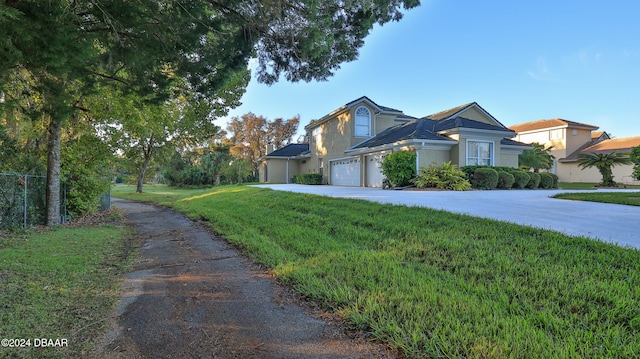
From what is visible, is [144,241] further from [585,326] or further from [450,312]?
[585,326]

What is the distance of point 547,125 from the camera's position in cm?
3456

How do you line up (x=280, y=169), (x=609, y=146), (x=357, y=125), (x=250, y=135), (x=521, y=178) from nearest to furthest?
(x=521, y=178) < (x=357, y=125) < (x=609, y=146) < (x=280, y=169) < (x=250, y=135)

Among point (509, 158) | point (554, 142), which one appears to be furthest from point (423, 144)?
point (554, 142)

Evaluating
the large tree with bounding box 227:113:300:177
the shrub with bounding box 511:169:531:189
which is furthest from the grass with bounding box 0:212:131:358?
the large tree with bounding box 227:113:300:177

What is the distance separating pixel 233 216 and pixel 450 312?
8.28 meters

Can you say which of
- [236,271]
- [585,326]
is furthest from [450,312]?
[236,271]

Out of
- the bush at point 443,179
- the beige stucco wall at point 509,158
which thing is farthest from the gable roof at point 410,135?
the beige stucco wall at point 509,158

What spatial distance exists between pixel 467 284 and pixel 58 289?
16.6 feet

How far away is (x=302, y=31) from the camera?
5707mm

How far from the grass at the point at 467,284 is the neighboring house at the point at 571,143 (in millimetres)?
33095

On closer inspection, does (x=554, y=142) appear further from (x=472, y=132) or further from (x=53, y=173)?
(x=53, y=173)

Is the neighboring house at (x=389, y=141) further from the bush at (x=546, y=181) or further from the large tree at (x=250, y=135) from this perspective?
the large tree at (x=250, y=135)

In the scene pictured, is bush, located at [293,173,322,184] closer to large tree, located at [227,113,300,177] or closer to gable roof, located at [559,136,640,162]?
large tree, located at [227,113,300,177]

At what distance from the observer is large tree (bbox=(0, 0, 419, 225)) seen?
3656mm
